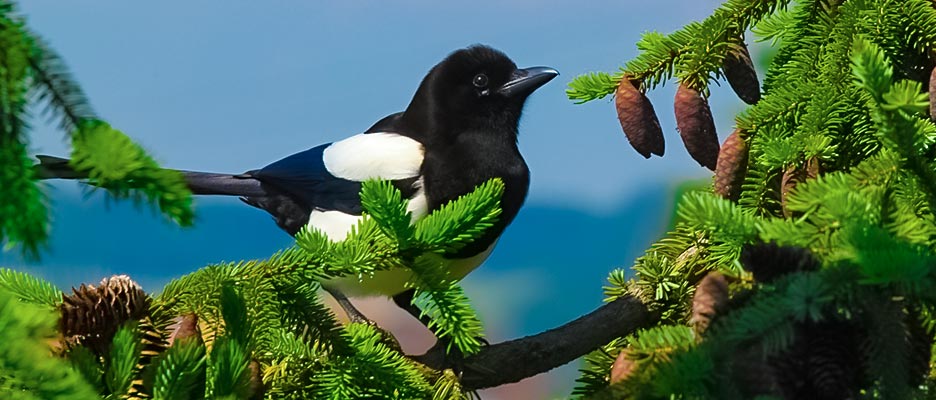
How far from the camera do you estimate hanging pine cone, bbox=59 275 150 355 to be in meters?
0.63

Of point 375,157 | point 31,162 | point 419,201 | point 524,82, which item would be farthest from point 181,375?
point 524,82

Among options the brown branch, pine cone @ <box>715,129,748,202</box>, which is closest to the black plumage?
the brown branch

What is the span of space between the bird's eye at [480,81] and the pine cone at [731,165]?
786 mm

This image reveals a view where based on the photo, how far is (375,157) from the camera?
1.50 meters

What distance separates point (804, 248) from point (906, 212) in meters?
0.10

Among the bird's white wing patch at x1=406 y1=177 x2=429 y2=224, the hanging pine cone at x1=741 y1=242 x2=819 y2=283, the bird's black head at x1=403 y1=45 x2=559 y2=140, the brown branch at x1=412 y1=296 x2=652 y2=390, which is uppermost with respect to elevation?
the bird's black head at x1=403 y1=45 x2=559 y2=140

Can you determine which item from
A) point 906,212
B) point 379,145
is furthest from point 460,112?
point 906,212

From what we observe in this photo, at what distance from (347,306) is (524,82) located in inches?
17.3

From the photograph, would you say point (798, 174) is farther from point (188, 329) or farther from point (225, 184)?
point (225, 184)

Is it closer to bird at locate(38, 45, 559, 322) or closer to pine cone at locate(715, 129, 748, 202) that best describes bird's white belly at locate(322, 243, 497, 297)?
bird at locate(38, 45, 559, 322)

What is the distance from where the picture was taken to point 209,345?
67 centimetres

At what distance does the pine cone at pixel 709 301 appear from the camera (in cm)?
48

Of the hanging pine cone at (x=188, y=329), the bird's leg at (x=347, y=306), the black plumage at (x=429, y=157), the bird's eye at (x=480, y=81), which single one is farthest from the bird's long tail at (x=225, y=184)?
the hanging pine cone at (x=188, y=329)

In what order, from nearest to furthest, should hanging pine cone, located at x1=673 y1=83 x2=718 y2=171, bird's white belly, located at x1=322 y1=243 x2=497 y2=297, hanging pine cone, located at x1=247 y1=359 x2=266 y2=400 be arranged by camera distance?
1. hanging pine cone, located at x1=247 y1=359 x2=266 y2=400
2. hanging pine cone, located at x1=673 y1=83 x2=718 y2=171
3. bird's white belly, located at x1=322 y1=243 x2=497 y2=297
